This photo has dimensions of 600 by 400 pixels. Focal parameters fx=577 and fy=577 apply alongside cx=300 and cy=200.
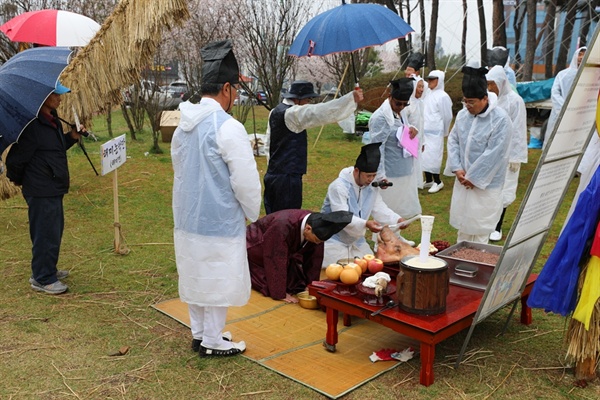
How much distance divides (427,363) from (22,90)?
3.34m

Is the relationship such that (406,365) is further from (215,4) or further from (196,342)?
(215,4)

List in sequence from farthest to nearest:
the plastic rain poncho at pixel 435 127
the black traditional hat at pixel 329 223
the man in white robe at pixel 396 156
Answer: the plastic rain poncho at pixel 435 127 < the man in white robe at pixel 396 156 < the black traditional hat at pixel 329 223

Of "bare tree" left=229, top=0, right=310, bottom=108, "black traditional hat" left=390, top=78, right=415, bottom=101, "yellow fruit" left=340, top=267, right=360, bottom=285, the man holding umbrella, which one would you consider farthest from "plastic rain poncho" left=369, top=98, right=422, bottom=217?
"bare tree" left=229, top=0, right=310, bottom=108

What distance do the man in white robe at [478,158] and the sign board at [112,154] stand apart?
122 inches

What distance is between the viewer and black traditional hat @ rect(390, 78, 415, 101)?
5426mm

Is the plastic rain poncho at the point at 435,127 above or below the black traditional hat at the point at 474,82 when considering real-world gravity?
below

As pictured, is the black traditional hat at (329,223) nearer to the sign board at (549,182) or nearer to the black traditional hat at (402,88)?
the sign board at (549,182)

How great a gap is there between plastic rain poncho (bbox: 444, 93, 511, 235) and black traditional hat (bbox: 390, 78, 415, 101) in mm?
596

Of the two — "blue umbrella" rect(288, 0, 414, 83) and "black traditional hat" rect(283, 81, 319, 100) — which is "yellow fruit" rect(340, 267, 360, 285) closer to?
"blue umbrella" rect(288, 0, 414, 83)

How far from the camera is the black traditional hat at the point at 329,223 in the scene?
159 inches

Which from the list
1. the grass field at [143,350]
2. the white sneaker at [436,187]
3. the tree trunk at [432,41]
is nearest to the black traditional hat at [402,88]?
the grass field at [143,350]

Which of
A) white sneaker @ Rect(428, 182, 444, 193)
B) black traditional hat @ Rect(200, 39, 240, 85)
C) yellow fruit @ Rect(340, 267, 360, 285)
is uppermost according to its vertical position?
black traditional hat @ Rect(200, 39, 240, 85)

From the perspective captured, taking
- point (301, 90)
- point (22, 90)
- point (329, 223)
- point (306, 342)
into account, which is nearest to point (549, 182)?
point (329, 223)

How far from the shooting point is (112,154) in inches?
212
